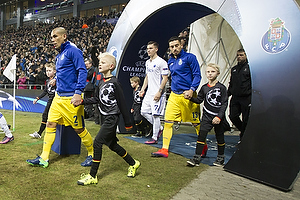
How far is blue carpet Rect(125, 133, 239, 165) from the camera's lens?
450cm

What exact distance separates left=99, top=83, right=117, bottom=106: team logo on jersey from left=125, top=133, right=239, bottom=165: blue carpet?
1934 mm

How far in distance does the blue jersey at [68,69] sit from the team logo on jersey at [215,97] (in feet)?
5.98

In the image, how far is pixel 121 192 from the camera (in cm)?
274

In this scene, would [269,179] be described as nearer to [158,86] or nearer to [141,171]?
[141,171]

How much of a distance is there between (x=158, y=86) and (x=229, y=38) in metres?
3.80

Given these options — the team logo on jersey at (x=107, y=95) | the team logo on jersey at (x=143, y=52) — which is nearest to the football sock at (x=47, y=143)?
the team logo on jersey at (x=107, y=95)

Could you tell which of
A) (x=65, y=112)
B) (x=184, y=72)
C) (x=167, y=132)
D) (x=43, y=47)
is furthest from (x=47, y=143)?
(x=43, y=47)

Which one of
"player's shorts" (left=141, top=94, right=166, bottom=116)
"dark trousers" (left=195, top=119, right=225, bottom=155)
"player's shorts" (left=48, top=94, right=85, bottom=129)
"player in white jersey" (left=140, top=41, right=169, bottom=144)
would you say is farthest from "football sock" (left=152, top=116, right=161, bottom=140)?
"player's shorts" (left=48, top=94, right=85, bottom=129)

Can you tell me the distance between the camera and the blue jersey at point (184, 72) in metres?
4.22

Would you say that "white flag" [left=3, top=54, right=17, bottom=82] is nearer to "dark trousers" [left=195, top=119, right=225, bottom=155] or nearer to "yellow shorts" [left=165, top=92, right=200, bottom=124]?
"yellow shorts" [left=165, top=92, right=200, bottom=124]

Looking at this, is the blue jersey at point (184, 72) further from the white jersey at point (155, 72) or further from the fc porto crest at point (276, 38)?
the fc porto crest at point (276, 38)

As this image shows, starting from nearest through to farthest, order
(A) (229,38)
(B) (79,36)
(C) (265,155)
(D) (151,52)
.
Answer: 1. (C) (265,155)
2. (D) (151,52)
3. (A) (229,38)
4. (B) (79,36)

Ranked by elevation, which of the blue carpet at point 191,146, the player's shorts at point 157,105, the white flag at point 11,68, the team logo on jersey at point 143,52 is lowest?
the blue carpet at point 191,146

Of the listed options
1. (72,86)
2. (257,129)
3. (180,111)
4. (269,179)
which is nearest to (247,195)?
(269,179)
